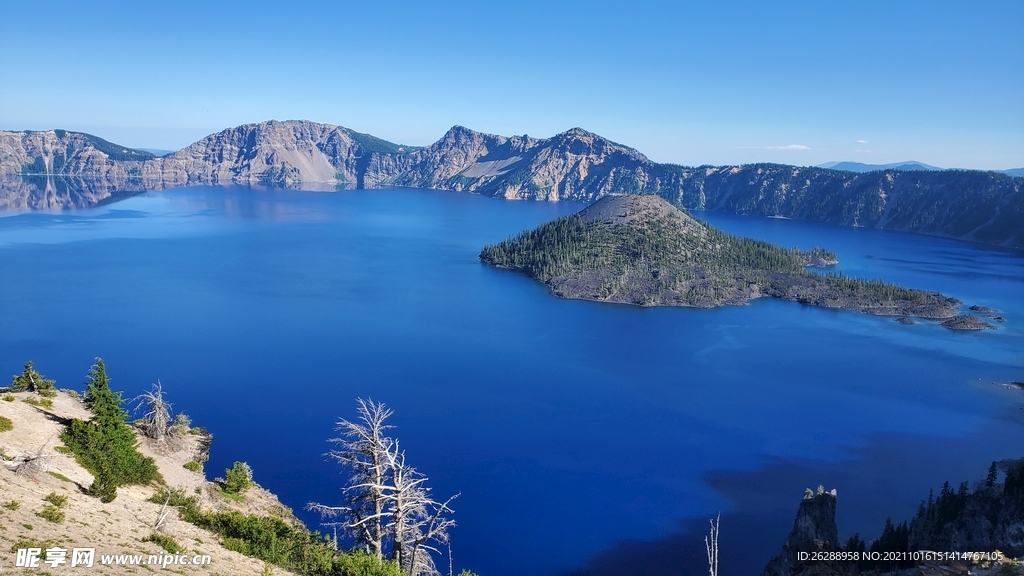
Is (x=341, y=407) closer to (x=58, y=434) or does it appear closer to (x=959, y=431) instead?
(x=58, y=434)

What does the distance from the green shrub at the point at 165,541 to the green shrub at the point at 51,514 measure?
269 cm

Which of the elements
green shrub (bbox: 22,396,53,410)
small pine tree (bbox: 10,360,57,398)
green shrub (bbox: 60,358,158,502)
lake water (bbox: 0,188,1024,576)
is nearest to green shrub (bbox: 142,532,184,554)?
green shrub (bbox: 60,358,158,502)

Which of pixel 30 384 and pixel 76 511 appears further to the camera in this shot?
pixel 30 384

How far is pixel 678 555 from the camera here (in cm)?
4188

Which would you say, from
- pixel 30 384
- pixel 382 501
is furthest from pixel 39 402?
pixel 382 501

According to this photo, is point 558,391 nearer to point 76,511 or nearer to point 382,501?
point 382,501

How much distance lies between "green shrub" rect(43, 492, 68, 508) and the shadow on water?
2898 centimetres

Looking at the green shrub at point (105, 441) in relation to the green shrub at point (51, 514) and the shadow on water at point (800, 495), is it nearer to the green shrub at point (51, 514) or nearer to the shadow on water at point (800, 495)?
the green shrub at point (51, 514)

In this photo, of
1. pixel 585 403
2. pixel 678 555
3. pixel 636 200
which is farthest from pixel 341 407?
pixel 636 200

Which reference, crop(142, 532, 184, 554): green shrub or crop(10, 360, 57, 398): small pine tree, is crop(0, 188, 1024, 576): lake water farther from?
crop(142, 532, 184, 554): green shrub

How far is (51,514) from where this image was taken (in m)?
20.8

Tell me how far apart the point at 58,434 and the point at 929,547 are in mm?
49114

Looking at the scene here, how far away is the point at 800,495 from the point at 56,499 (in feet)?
158

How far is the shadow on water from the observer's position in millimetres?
41344
